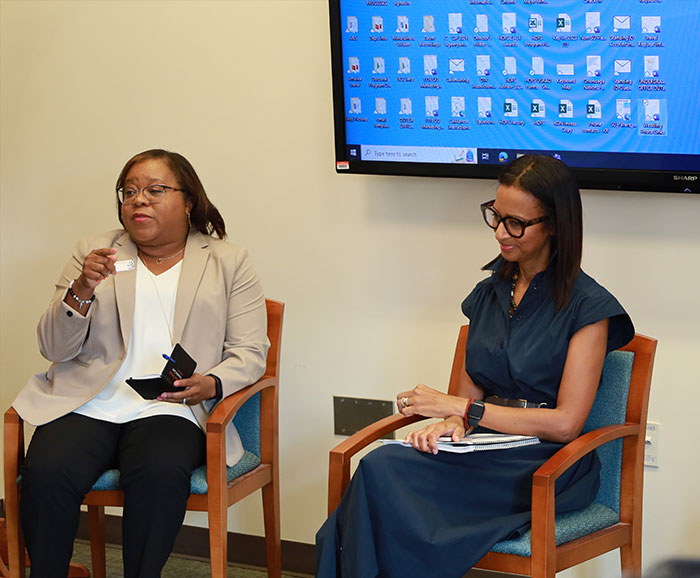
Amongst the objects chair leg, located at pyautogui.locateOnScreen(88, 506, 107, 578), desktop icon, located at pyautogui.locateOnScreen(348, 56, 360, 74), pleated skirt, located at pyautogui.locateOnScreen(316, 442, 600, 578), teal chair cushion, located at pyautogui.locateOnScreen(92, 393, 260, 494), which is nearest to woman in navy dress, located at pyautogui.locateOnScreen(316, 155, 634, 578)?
pleated skirt, located at pyautogui.locateOnScreen(316, 442, 600, 578)

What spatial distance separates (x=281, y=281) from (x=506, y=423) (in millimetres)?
1217

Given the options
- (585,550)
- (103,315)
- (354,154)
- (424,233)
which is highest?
(354,154)

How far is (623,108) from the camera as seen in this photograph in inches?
109

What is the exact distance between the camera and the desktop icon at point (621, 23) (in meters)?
2.70

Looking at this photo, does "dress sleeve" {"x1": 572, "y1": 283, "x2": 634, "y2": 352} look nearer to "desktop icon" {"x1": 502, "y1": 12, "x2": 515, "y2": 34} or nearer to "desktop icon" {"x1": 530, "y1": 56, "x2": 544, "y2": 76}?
"desktop icon" {"x1": 530, "y1": 56, "x2": 544, "y2": 76}

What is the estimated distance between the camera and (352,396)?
340cm

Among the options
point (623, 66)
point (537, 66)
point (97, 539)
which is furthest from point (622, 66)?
point (97, 539)

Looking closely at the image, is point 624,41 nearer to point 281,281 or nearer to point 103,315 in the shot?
point 281,281

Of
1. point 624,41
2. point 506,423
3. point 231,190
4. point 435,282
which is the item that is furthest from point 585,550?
point 231,190

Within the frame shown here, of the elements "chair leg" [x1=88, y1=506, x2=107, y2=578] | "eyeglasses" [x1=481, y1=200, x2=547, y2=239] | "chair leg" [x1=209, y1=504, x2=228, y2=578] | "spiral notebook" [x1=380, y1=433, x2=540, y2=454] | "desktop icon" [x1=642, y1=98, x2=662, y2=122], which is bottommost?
"chair leg" [x1=88, y1=506, x2=107, y2=578]

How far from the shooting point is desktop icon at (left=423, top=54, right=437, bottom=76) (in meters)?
2.96

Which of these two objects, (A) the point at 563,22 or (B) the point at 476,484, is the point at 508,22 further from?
(B) the point at 476,484

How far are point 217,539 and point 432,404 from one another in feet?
2.44

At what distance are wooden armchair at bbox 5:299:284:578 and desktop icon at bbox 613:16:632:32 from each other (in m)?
1.32
